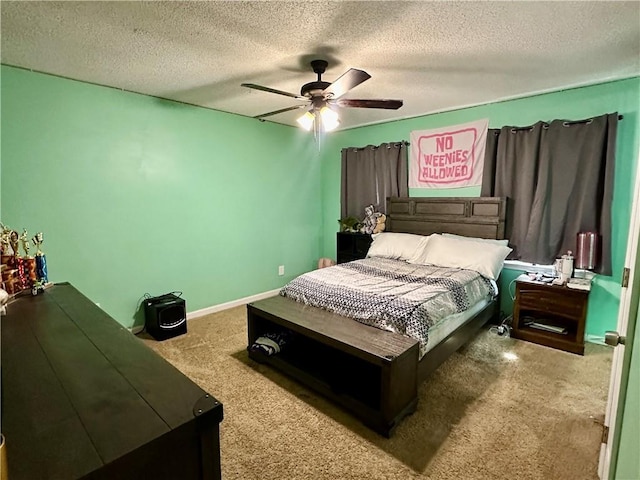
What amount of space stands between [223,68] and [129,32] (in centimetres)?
68

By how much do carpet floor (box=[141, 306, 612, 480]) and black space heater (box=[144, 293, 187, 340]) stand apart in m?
0.36

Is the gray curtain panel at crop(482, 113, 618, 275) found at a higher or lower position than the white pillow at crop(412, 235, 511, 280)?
higher

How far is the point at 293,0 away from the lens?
1614mm

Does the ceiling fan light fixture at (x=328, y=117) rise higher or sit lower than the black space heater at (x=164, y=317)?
higher

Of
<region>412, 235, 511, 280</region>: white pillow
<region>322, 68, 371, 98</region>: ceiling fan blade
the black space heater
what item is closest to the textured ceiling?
<region>322, 68, 371, 98</region>: ceiling fan blade

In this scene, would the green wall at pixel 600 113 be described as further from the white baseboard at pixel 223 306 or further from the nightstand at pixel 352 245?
the white baseboard at pixel 223 306

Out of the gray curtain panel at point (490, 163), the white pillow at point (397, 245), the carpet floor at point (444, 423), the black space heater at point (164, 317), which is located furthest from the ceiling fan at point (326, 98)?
the black space heater at point (164, 317)

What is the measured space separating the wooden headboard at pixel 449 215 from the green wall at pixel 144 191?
57.4 inches

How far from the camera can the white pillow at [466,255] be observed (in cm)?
301

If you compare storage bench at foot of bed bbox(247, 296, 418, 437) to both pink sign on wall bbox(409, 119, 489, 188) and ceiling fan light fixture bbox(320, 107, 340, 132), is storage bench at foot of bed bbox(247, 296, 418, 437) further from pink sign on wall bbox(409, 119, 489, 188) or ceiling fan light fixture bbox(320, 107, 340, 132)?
pink sign on wall bbox(409, 119, 489, 188)

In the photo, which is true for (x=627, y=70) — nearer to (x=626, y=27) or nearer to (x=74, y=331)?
(x=626, y=27)

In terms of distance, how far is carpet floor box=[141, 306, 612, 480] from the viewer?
1617 mm

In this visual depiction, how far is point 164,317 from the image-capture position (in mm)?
3041

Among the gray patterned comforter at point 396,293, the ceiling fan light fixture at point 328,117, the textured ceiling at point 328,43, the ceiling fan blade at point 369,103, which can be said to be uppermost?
the textured ceiling at point 328,43
